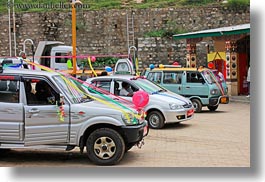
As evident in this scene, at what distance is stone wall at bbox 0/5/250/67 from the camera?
29.6m

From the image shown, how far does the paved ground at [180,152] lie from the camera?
7934 millimetres

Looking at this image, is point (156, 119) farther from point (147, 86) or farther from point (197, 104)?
point (197, 104)

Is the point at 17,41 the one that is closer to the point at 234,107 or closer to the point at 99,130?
the point at 234,107

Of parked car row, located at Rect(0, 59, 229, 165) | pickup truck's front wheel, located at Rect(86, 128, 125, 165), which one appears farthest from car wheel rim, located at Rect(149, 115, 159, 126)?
pickup truck's front wheel, located at Rect(86, 128, 125, 165)

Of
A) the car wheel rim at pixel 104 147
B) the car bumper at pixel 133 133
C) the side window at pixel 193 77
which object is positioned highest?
the side window at pixel 193 77

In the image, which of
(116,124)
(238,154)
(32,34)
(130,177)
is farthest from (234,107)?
(32,34)

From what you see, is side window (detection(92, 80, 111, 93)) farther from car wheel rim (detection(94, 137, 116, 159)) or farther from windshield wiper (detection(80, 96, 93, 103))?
car wheel rim (detection(94, 137, 116, 159))

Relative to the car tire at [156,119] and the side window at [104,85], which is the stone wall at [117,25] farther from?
the car tire at [156,119]

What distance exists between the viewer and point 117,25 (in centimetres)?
3114

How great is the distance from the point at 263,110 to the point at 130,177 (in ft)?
6.40

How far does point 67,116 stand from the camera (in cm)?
758

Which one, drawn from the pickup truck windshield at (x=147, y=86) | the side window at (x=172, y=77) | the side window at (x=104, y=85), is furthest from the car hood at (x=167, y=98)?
the side window at (x=172, y=77)

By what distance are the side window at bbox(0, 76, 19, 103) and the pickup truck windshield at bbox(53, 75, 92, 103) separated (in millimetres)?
670

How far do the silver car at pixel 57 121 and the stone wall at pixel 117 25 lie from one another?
2178 cm
